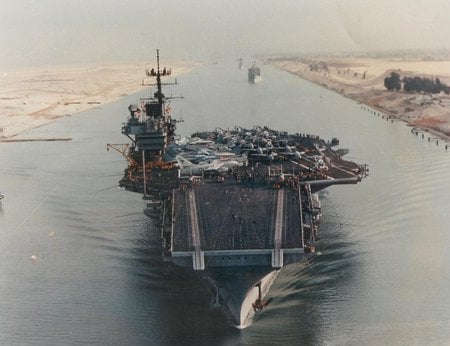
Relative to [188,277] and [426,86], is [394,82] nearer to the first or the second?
[426,86]

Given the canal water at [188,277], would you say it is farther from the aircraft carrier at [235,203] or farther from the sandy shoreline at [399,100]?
the sandy shoreline at [399,100]

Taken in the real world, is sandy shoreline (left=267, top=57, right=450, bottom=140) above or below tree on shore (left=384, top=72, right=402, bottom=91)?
below

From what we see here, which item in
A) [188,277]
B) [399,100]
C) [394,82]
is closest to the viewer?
[188,277]

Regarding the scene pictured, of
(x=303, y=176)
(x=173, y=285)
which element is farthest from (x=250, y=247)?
(x=303, y=176)

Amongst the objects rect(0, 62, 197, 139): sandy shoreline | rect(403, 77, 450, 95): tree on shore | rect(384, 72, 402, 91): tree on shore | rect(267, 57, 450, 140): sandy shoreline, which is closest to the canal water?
rect(267, 57, 450, 140): sandy shoreline

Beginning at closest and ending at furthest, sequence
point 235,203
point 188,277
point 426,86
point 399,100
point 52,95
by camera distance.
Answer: point 235,203 < point 188,277 < point 399,100 < point 426,86 < point 52,95

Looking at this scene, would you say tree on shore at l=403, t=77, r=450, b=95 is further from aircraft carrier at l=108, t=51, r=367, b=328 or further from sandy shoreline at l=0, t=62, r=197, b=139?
aircraft carrier at l=108, t=51, r=367, b=328

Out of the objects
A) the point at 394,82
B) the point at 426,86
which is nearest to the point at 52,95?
the point at 394,82
